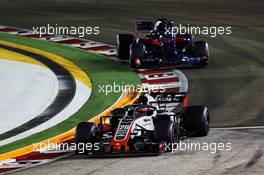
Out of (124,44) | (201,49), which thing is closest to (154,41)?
(201,49)

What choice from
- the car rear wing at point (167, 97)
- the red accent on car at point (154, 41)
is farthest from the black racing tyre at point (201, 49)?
the car rear wing at point (167, 97)

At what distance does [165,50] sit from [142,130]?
9.30 m

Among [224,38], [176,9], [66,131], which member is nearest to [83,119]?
[66,131]

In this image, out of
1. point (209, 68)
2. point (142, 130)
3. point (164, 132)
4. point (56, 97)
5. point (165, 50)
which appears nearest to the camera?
point (164, 132)

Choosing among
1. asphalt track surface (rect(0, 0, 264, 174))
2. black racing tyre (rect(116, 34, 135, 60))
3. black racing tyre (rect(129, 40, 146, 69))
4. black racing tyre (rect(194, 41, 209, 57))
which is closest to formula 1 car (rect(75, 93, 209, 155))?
asphalt track surface (rect(0, 0, 264, 174))

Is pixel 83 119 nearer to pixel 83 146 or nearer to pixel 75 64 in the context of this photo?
pixel 83 146

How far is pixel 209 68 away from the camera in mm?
28062

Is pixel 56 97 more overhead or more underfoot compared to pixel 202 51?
more underfoot

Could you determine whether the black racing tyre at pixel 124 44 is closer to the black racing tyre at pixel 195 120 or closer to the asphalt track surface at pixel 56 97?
the asphalt track surface at pixel 56 97

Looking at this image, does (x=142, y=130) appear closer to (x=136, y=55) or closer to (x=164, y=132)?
(x=164, y=132)

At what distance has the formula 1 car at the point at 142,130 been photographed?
739 inches

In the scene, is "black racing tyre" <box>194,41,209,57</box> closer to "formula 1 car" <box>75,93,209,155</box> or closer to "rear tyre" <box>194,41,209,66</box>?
"rear tyre" <box>194,41,209,66</box>

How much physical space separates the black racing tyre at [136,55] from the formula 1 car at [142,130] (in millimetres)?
7646

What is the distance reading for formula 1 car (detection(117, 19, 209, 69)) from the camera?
2792cm
